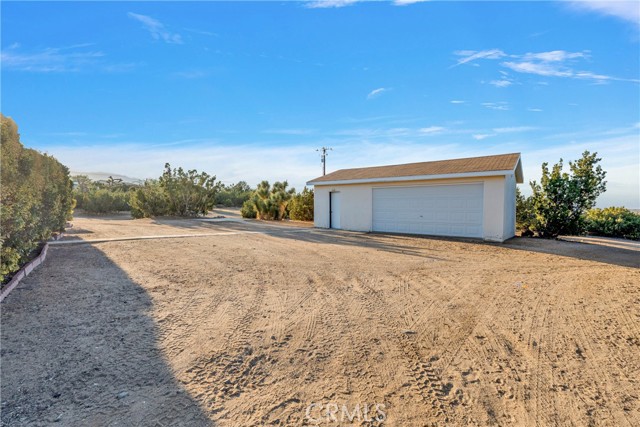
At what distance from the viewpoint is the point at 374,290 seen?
540 cm

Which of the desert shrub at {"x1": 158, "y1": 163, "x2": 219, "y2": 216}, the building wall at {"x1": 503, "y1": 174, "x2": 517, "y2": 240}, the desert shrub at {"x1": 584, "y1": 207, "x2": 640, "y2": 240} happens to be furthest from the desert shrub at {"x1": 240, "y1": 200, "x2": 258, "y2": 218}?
the desert shrub at {"x1": 584, "y1": 207, "x2": 640, "y2": 240}

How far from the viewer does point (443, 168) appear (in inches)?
527

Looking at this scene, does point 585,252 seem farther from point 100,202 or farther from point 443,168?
point 100,202

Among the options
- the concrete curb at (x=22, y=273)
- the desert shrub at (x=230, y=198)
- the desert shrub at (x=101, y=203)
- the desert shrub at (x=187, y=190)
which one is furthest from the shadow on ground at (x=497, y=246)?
the desert shrub at (x=230, y=198)

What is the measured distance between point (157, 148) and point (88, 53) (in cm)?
1099

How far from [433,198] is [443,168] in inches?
54.4

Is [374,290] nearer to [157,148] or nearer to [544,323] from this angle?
[544,323]

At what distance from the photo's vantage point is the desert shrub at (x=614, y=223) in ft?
49.4

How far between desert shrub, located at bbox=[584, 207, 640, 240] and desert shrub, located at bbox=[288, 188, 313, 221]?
14199 millimetres

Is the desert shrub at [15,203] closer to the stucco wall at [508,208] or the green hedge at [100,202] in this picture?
the stucco wall at [508,208]

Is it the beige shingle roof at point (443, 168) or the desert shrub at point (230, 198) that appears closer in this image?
the beige shingle roof at point (443, 168)

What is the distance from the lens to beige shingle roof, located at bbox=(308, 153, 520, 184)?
477 inches

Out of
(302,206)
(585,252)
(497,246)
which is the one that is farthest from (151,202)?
(585,252)

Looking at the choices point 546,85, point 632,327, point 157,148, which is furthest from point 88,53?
point 546,85
